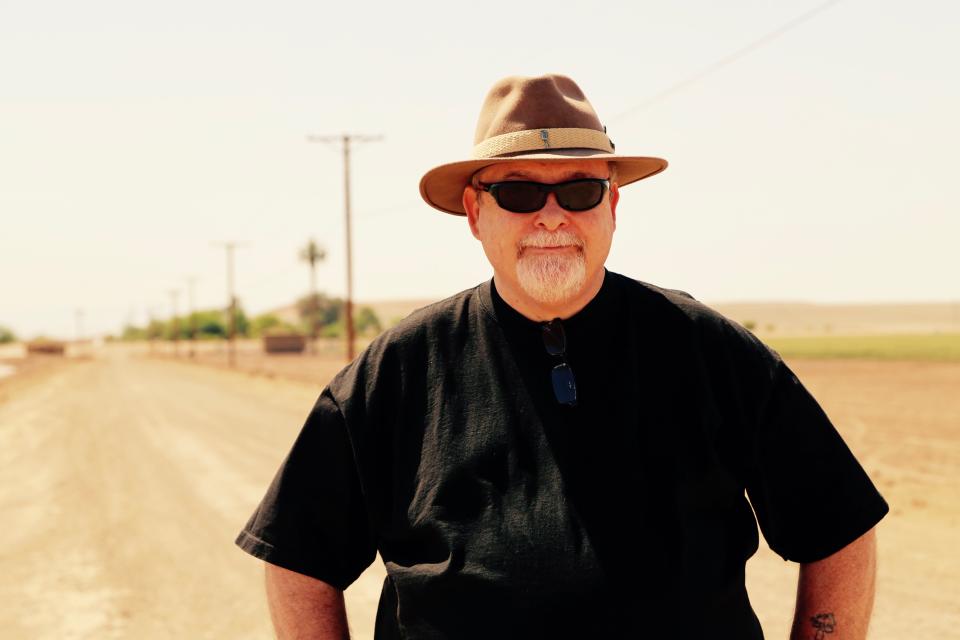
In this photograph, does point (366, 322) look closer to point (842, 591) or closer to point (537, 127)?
point (537, 127)

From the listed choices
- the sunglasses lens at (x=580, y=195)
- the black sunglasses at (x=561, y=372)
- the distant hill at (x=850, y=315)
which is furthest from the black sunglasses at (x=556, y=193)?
the distant hill at (x=850, y=315)

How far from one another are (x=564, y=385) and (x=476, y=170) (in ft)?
2.11

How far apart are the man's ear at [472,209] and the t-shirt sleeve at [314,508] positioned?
0.60m

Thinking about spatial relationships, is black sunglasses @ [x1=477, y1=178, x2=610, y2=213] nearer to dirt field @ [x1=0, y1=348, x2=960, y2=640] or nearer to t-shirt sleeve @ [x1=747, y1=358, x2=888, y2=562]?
t-shirt sleeve @ [x1=747, y1=358, x2=888, y2=562]

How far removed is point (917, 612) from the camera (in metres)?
5.98

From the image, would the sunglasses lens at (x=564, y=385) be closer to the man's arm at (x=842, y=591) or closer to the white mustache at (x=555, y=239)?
the white mustache at (x=555, y=239)

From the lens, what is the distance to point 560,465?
193 centimetres

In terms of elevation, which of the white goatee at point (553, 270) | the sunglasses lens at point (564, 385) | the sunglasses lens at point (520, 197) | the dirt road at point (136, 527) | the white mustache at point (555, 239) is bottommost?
the dirt road at point (136, 527)

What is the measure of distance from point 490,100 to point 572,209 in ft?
1.17

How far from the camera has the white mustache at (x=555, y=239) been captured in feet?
7.00

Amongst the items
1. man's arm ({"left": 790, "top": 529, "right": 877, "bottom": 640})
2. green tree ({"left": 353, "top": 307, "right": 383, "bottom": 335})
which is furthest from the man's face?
green tree ({"left": 353, "top": 307, "right": 383, "bottom": 335})

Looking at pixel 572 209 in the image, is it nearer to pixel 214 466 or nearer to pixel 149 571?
pixel 149 571

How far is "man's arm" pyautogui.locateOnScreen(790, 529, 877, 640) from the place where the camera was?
6.45 ft

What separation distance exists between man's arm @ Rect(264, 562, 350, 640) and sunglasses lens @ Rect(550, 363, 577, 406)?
678 mm
